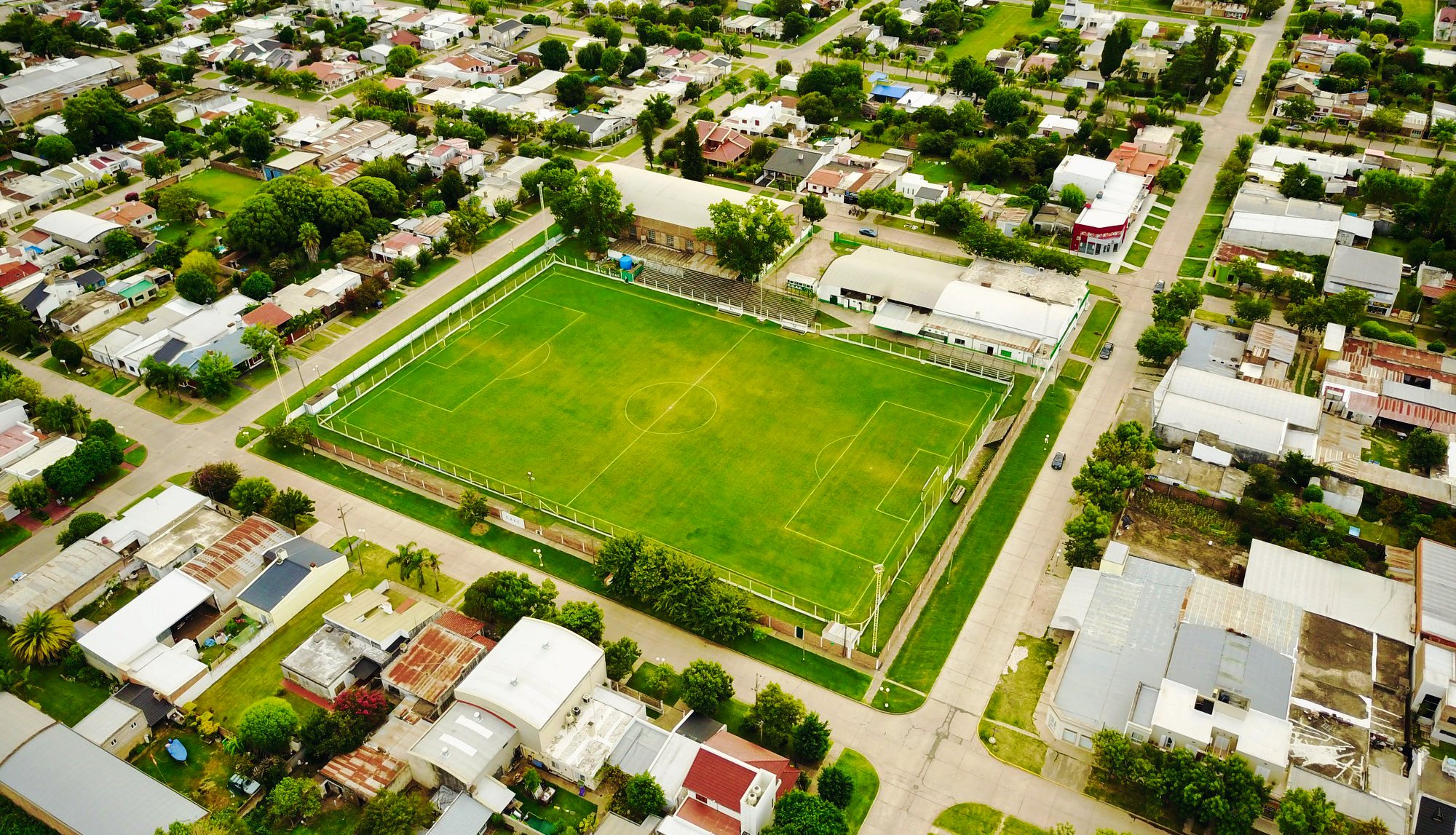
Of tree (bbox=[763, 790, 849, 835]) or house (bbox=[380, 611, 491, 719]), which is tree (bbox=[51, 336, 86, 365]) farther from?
tree (bbox=[763, 790, 849, 835])

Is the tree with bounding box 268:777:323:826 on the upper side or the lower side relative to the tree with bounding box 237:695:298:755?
lower

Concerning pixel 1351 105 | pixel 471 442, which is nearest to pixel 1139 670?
pixel 471 442

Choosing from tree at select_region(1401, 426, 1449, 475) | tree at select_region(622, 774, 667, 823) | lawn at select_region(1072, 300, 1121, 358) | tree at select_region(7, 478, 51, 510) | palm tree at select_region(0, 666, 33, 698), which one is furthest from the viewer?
lawn at select_region(1072, 300, 1121, 358)

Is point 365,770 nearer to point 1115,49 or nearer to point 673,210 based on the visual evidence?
point 673,210

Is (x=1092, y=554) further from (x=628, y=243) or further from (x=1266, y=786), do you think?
(x=628, y=243)

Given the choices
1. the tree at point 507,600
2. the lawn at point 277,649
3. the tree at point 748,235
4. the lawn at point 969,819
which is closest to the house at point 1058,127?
the tree at point 748,235

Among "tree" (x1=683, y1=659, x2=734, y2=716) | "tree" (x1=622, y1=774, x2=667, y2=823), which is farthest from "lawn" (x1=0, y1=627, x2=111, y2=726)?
"tree" (x1=683, y1=659, x2=734, y2=716)
